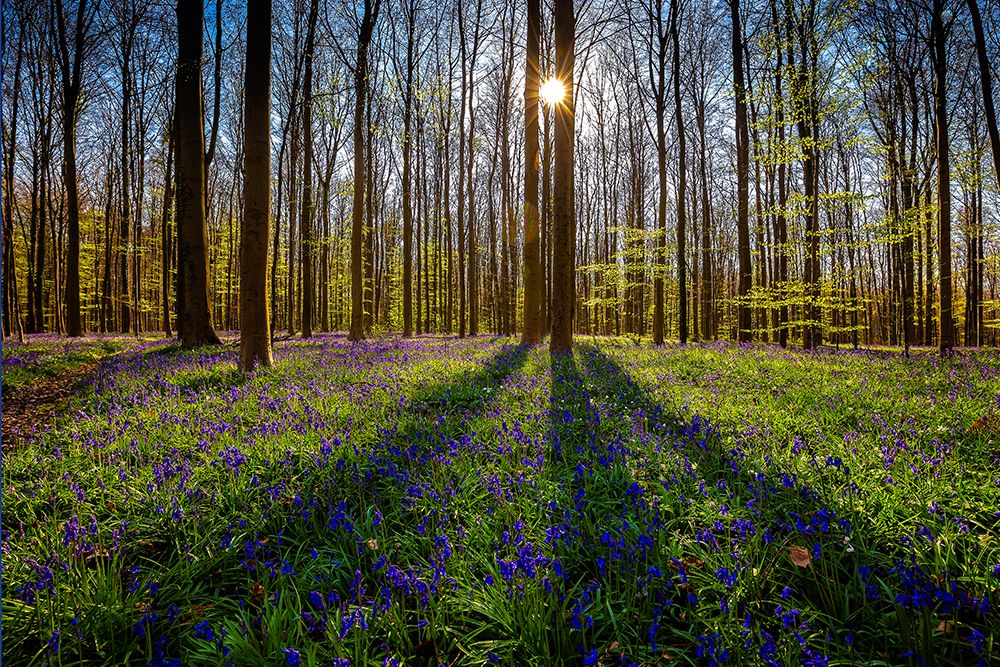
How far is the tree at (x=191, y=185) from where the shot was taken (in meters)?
11.8

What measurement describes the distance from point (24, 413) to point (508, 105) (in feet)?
62.9

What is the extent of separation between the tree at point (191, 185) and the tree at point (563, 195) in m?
9.02

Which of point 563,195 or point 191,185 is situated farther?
point 191,185

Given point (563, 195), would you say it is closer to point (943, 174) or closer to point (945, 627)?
point (943, 174)

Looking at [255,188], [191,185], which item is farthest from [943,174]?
[191,185]

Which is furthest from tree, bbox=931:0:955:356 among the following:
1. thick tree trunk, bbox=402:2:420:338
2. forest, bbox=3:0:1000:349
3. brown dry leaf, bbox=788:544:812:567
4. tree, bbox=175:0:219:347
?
tree, bbox=175:0:219:347

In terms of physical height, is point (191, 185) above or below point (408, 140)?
below

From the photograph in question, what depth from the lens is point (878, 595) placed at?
2.52 metres

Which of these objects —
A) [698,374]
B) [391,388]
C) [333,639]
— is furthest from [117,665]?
[698,374]

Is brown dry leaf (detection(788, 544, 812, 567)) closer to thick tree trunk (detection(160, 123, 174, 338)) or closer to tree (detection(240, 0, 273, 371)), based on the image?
tree (detection(240, 0, 273, 371))

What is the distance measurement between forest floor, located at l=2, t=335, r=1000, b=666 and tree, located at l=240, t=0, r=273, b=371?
3138 millimetres

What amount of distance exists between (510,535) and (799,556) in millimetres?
1767

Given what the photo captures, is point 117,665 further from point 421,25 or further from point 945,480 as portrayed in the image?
point 421,25

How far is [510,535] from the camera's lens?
3.02 meters
